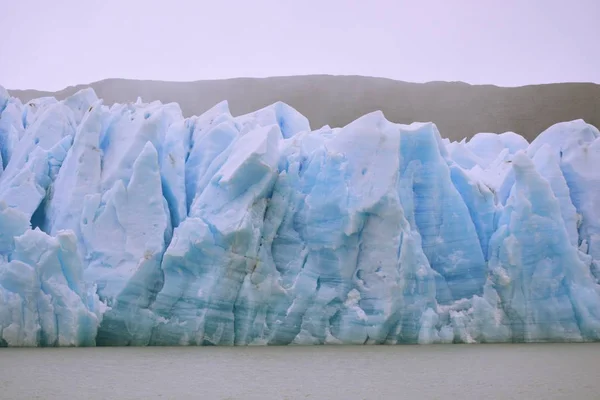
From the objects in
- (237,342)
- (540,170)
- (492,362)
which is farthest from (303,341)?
(540,170)

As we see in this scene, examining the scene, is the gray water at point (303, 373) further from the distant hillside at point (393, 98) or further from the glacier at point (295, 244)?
the distant hillside at point (393, 98)

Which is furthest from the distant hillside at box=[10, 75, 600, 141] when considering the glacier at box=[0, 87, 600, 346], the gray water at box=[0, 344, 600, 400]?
the gray water at box=[0, 344, 600, 400]

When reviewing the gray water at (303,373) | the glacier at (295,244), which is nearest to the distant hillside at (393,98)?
the glacier at (295,244)

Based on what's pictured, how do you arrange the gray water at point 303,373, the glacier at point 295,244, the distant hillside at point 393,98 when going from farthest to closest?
1. the distant hillside at point 393,98
2. the glacier at point 295,244
3. the gray water at point 303,373

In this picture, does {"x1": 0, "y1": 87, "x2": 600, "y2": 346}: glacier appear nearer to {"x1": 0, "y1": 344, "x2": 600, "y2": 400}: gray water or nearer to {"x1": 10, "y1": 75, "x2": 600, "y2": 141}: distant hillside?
{"x1": 0, "y1": 344, "x2": 600, "y2": 400}: gray water

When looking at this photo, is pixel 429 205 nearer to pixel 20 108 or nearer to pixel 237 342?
pixel 237 342

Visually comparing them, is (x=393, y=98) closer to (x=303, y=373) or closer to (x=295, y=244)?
(x=295, y=244)
